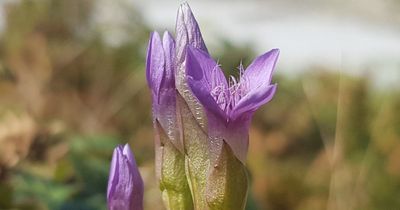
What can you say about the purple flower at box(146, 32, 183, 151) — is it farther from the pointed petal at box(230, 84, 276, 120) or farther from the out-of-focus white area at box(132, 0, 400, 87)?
the out-of-focus white area at box(132, 0, 400, 87)

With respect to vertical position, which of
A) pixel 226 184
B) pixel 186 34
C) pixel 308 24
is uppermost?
pixel 308 24

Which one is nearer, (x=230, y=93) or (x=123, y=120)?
(x=230, y=93)

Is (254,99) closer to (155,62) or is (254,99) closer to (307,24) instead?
(155,62)

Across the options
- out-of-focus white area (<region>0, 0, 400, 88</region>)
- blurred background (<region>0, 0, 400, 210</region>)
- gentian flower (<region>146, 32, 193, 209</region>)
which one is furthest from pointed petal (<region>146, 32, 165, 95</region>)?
out-of-focus white area (<region>0, 0, 400, 88</region>)

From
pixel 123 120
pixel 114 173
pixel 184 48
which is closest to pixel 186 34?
pixel 184 48

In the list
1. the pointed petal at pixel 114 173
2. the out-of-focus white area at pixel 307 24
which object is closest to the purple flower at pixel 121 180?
the pointed petal at pixel 114 173
